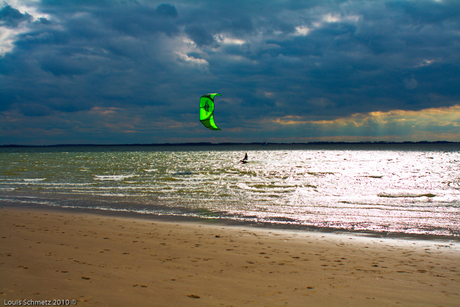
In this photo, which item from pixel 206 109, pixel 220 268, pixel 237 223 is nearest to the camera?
pixel 220 268

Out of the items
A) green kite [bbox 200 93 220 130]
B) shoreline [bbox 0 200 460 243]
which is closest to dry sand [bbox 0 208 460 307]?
shoreline [bbox 0 200 460 243]

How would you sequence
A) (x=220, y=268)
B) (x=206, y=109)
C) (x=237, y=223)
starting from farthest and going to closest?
(x=206, y=109), (x=237, y=223), (x=220, y=268)

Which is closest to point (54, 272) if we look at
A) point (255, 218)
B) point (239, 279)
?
point (239, 279)

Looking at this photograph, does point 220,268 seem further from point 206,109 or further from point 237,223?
point 206,109

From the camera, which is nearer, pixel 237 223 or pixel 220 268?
pixel 220 268

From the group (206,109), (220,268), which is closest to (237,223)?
(220,268)

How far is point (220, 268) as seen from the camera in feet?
20.7

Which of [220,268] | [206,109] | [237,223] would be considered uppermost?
[206,109]

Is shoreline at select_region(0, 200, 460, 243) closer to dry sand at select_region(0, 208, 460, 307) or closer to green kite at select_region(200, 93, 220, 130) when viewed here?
dry sand at select_region(0, 208, 460, 307)

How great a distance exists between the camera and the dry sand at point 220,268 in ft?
16.0

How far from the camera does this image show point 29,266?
6078mm

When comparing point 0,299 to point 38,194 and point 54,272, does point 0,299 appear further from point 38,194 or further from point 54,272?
point 38,194

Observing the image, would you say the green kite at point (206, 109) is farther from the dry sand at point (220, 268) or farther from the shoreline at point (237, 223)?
the dry sand at point (220, 268)

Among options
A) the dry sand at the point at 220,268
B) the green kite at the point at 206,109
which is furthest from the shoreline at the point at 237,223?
the green kite at the point at 206,109
